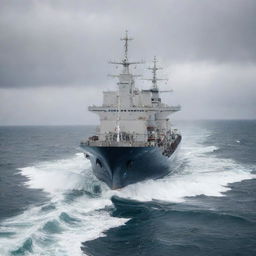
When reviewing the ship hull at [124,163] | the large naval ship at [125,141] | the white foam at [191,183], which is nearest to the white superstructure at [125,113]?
the large naval ship at [125,141]

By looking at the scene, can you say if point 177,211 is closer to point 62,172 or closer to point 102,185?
point 102,185

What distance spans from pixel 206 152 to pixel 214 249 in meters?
45.6

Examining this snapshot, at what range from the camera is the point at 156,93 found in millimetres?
51938

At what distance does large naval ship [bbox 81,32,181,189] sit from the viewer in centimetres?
2839

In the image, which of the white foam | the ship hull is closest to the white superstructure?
the ship hull

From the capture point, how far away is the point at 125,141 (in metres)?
30.1

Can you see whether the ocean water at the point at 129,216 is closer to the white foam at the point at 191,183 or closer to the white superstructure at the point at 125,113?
the white foam at the point at 191,183

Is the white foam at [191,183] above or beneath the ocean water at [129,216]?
above

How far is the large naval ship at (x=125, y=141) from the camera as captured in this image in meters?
28.4

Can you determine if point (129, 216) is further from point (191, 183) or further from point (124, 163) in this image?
point (191, 183)

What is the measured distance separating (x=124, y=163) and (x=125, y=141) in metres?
2.48

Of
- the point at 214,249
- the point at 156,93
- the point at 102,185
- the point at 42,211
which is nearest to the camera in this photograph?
the point at 214,249

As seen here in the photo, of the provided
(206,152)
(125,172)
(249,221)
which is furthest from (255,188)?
(206,152)

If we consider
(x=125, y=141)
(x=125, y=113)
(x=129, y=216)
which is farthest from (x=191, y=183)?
(x=129, y=216)
